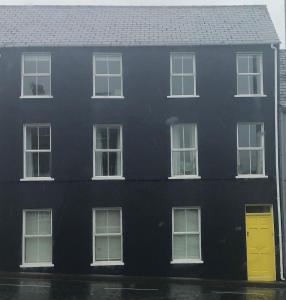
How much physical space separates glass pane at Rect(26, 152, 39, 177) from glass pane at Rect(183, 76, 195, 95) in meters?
6.24

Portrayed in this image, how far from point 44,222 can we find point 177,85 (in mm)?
7289

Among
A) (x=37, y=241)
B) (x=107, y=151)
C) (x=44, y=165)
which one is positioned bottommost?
(x=37, y=241)

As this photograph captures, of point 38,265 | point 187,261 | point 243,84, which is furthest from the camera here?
point 243,84

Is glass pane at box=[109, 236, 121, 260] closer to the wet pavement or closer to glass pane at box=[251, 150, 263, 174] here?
the wet pavement

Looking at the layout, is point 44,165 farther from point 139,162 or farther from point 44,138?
point 139,162

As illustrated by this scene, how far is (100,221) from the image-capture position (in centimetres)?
1964

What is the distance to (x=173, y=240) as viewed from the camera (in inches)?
770

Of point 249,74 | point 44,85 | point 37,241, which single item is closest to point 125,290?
point 37,241

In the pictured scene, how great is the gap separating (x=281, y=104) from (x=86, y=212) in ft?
28.1

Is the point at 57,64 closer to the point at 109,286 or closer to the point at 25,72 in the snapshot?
the point at 25,72

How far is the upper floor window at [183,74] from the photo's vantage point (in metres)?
20.5

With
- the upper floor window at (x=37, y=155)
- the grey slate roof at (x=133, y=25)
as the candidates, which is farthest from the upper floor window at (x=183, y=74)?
the upper floor window at (x=37, y=155)

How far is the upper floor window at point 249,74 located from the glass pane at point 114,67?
15.3 ft

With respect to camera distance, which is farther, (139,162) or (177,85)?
(177,85)
